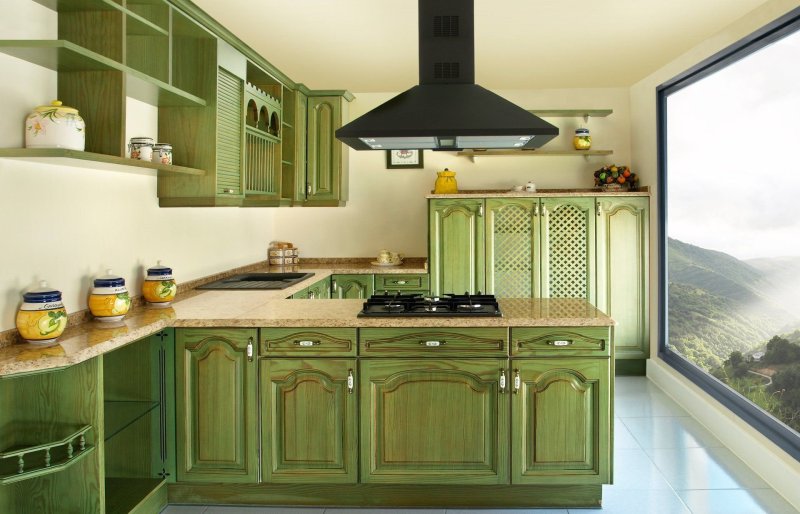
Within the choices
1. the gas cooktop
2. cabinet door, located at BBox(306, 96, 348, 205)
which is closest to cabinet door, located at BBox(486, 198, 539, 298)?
cabinet door, located at BBox(306, 96, 348, 205)

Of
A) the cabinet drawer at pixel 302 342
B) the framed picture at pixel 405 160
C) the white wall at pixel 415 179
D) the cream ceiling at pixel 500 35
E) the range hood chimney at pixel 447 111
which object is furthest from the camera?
the framed picture at pixel 405 160

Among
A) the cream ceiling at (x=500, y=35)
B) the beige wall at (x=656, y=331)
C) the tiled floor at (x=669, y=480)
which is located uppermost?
the cream ceiling at (x=500, y=35)

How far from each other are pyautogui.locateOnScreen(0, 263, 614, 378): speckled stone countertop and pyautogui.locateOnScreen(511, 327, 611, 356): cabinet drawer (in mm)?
36

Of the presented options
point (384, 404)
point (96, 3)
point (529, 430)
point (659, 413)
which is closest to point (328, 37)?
point (96, 3)

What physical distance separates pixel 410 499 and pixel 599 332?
1145mm

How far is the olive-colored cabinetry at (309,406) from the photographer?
298 centimetres

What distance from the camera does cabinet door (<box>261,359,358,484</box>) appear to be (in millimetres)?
2986

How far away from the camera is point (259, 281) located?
4.71 metres

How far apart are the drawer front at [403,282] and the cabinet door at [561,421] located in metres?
2.65

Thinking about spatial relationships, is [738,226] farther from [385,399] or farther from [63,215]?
Result: [63,215]

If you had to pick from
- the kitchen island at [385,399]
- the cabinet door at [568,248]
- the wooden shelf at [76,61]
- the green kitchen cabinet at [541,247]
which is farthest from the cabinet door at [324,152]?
the kitchen island at [385,399]

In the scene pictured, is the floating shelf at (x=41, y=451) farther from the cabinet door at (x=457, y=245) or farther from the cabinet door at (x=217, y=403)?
the cabinet door at (x=457, y=245)

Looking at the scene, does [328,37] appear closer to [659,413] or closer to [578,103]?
[578,103]

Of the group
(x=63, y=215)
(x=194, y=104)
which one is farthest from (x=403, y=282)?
(x=63, y=215)
